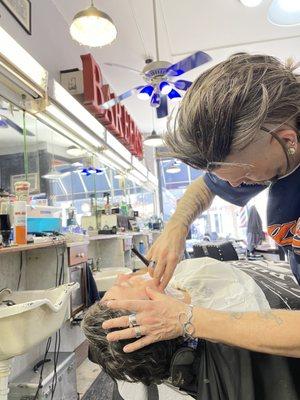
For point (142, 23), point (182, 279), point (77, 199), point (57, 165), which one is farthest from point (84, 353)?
point (142, 23)

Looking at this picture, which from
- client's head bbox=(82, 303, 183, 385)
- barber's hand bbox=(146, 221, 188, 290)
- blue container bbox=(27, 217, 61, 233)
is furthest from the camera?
blue container bbox=(27, 217, 61, 233)

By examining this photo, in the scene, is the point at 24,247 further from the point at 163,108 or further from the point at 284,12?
the point at 284,12

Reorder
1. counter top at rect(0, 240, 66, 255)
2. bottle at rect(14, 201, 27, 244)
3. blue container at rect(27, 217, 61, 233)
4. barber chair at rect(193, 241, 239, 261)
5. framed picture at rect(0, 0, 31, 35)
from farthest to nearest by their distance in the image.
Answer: barber chair at rect(193, 241, 239, 261), framed picture at rect(0, 0, 31, 35), blue container at rect(27, 217, 61, 233), bottle at rect(14, 201, 27, 244), counter top at rect(0, 240, 66, 255)

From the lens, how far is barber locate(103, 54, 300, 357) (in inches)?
27.0

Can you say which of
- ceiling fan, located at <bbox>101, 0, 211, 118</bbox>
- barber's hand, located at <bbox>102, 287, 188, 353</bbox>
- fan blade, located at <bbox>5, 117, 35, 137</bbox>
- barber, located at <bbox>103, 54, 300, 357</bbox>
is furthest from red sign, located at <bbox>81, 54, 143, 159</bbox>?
barber's hand, located at <bbox>102, 287, 188, 353</bbox>

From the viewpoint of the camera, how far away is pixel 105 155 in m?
4.41

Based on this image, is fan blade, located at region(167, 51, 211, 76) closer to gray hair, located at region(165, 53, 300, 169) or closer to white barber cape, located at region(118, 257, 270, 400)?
→ white barber cape, located at region(118, 257, 270, 400)

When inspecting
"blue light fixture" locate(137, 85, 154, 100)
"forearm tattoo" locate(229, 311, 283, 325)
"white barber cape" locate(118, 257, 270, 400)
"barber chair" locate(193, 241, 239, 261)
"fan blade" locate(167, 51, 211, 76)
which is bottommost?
"barber chair" locate(193, 241, 239, 261)

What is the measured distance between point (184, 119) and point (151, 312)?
510mm

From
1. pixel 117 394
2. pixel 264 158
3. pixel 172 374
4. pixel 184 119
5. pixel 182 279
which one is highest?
pixel 184 119

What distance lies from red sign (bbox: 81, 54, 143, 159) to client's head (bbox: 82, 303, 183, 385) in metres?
2.91

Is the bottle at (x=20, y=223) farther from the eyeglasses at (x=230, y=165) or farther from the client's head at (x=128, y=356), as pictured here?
the eyeglasses at (x=230, y=165)

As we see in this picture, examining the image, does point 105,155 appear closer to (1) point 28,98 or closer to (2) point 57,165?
(2) point 57,165

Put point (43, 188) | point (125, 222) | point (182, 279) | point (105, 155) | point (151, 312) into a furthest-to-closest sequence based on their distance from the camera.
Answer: point (125, 222)
point (105, 155)
point (43, 188)
point (182, 279)
point (151, 312)
